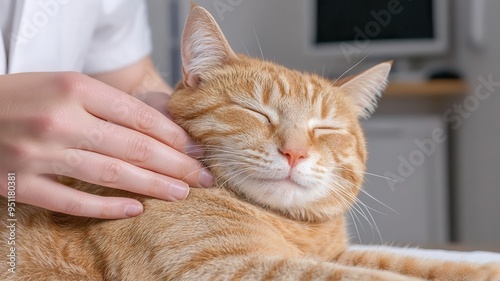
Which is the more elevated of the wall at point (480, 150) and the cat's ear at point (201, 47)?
the cat's ear at point (201, 47)

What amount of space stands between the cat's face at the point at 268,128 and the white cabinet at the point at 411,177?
219 centimetres

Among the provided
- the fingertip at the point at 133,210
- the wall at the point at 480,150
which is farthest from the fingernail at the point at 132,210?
the wall at the point at 480,150

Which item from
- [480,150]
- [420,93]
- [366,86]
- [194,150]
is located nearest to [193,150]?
[194,150]

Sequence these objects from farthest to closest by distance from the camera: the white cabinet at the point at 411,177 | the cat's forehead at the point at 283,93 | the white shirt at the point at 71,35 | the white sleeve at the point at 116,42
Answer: the white cabinet at the point at 411,177 → the white sleeve at the point at 116,42 → the white shirt at the point at 71,35 → the cat's forehead at the point at 283,93

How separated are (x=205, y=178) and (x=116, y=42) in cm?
70

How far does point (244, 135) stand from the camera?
Answer: 104 cm

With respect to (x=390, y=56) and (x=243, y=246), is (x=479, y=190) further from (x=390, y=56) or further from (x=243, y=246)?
(x=243, y=246)

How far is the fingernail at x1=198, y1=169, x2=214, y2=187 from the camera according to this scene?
1025 mm

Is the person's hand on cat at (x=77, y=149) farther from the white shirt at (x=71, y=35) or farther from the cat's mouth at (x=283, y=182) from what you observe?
the white shirt at (x=71, y=35)

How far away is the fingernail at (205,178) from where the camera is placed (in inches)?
40.4

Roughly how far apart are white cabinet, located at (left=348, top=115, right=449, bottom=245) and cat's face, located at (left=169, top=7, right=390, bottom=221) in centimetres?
219

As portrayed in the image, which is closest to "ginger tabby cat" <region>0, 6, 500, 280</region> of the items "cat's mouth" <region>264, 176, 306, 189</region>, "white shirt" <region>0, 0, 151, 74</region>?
"cat's mouth" <region>264, 176, 306, 189</region>

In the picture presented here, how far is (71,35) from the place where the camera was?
1385 millimetres

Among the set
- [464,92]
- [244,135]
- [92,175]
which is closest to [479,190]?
[464,92]
